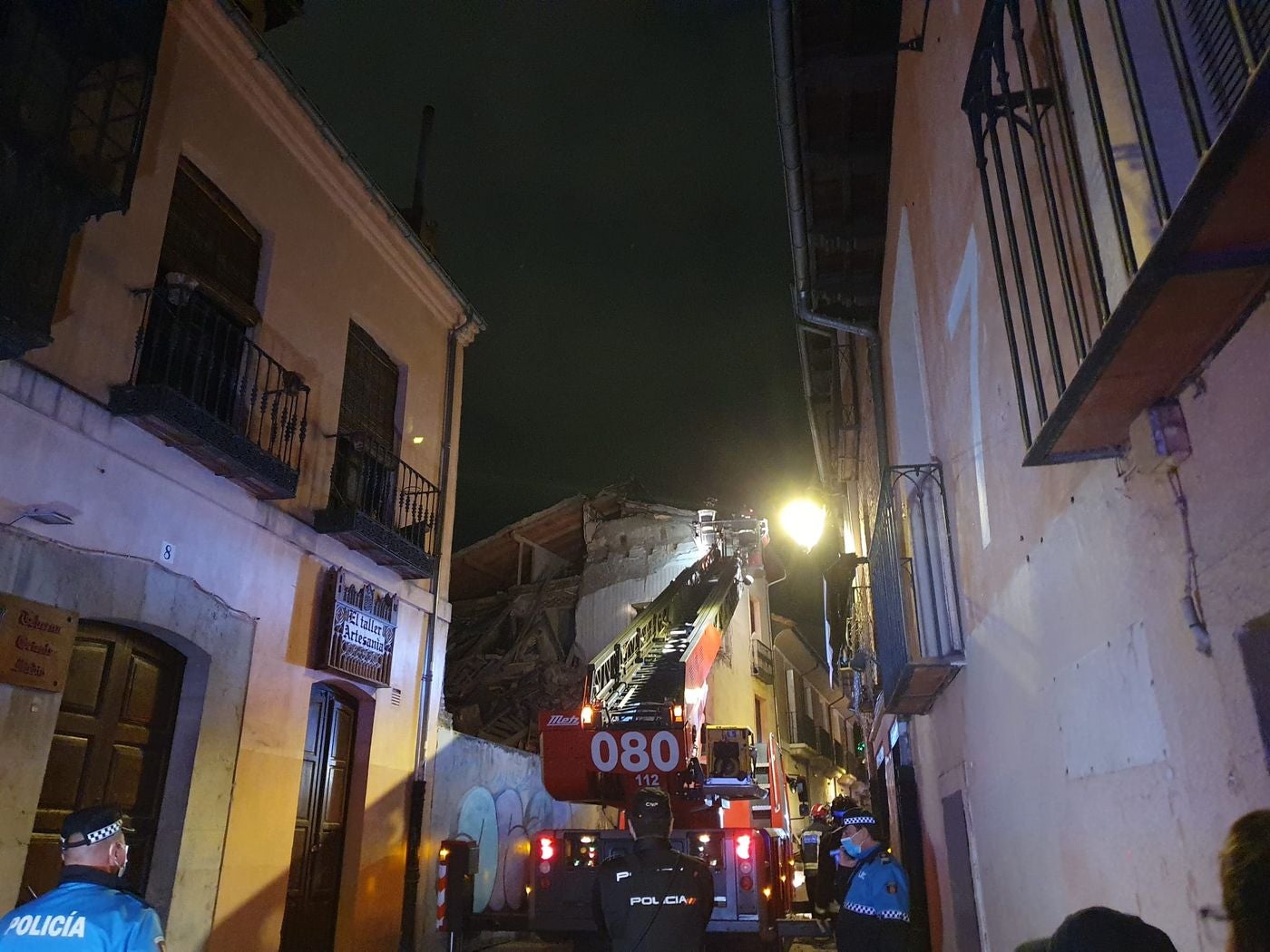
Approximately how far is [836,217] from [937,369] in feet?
11.0

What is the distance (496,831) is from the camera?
521 inches

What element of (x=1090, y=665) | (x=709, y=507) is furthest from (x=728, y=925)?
(x=709, y=507)

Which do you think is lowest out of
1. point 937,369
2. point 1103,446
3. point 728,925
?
point 728,925

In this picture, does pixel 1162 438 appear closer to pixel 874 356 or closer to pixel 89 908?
pixel 89 908

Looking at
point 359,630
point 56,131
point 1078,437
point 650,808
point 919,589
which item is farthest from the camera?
point 359,630

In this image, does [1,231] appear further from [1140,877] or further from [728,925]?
[728,925]

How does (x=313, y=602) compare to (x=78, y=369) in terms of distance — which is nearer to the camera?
(x=78, y=369)

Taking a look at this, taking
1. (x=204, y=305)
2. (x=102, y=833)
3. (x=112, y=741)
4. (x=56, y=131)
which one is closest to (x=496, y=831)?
(x=112, y=741)

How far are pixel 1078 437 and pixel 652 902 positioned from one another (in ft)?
9.27

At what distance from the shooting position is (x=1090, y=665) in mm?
3230

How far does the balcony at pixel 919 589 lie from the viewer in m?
6.38

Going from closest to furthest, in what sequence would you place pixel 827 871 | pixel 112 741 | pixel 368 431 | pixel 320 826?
pixel 112 741 → pixel 827 871 → pixel 320 826 → pixel 368 431

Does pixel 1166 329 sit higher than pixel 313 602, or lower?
lower

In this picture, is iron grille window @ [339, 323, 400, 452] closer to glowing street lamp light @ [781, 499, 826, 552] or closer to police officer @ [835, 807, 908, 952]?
glowing street lamp light @ [781, 499, 826, 552]
